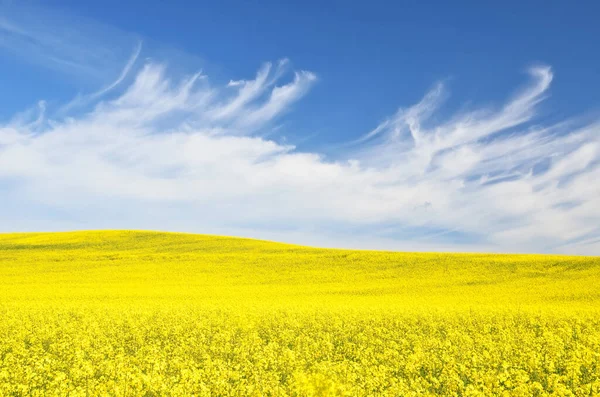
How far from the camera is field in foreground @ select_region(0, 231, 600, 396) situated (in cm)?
1128

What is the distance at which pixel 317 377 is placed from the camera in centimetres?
834

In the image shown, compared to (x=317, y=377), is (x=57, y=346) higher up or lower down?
lower down

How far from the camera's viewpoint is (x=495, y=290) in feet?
119

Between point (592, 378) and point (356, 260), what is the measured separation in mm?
37321

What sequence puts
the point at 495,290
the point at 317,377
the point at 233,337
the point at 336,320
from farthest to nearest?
the point at 495,290 < the point at 336,320 < the point at 233,337 < the point at 317,377

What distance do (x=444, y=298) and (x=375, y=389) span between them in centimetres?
2320

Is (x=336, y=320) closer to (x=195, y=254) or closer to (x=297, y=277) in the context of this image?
(x=297, y=277)

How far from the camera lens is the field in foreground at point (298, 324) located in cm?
1128

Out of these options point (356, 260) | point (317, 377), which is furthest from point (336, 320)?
point (356, 260)

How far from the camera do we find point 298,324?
19953 millimetres

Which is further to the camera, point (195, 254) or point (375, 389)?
point (195, 254)

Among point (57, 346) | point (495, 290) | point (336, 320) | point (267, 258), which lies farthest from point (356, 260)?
point (57, 346)

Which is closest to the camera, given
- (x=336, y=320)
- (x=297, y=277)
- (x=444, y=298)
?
(x=336, y=320)

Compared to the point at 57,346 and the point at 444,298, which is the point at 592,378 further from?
the point at 444,298
